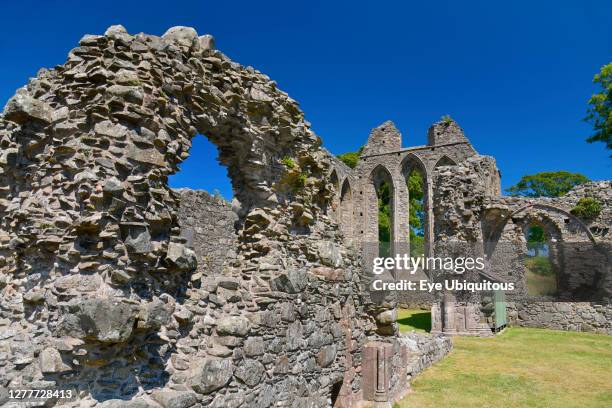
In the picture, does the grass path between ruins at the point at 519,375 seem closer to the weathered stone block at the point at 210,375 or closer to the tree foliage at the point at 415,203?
the weathered stone block at the point at 210,375

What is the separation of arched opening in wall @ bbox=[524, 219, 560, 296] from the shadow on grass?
457 centimetres

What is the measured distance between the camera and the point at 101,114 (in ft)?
11.5

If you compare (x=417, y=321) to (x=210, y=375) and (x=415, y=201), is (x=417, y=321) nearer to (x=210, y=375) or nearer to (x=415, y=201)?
(x=210, y=375)

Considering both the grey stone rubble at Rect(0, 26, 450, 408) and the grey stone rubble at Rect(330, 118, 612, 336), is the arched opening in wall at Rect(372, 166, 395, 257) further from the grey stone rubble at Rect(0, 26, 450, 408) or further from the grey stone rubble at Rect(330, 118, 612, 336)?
the grey stone rubble at Rect(0, 26, 450, 408)

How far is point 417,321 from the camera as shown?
54.2ft

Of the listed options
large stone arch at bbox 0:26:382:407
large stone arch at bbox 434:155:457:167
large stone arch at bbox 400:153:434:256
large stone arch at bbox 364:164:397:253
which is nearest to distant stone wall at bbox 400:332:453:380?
large stone arch at bbox 0:26:382:407

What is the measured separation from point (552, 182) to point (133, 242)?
40.6m

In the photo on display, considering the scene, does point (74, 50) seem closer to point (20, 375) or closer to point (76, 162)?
point (76, 162)

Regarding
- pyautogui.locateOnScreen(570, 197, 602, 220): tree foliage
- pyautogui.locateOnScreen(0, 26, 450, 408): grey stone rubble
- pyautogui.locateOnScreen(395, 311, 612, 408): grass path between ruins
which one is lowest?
pyautogui.locateOnScreen(395, 311, 612, 408): grass path between ruins

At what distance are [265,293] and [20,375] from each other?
2.39 meters

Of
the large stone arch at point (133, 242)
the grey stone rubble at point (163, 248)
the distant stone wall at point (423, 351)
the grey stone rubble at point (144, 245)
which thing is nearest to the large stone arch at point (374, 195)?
the distant stone wall at point (423, 351)

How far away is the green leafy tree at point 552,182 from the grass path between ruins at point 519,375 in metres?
26.8

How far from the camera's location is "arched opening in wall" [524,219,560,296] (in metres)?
17.1

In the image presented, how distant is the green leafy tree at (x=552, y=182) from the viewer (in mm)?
36000
